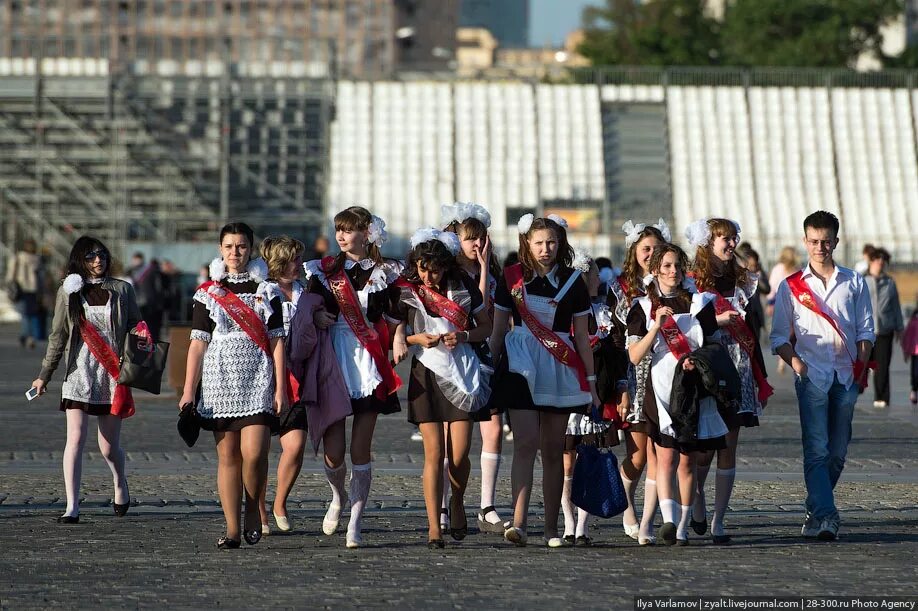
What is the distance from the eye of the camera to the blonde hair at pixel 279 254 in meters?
9.31

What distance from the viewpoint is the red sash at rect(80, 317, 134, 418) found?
32.7 feet

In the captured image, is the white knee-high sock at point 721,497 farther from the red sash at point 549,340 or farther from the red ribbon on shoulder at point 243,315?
the red ribbon on shoulder at point 243,315

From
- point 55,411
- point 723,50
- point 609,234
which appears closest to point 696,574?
point 55,411

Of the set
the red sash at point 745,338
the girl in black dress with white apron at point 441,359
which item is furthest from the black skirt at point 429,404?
the red sash at point 745,338

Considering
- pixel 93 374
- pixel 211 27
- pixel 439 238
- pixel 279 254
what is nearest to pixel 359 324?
pixel 439 238

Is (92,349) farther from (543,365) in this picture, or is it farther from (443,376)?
(543,365)

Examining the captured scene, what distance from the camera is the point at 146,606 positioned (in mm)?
6828

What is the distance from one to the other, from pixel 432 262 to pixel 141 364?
2142 millimetres

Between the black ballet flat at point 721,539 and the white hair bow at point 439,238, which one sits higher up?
the white hair bow at point 439,238

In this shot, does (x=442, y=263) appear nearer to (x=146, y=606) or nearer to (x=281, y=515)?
(x=281, y=515)

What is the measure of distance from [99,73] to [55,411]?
102 feet

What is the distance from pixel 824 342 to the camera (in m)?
9.32

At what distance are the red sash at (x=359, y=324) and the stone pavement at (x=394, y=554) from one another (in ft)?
2.63

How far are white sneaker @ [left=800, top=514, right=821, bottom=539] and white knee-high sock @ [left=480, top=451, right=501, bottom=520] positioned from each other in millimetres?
1659
